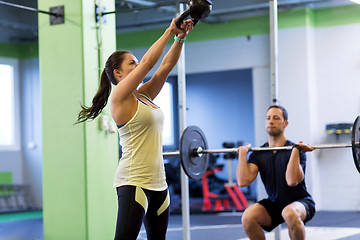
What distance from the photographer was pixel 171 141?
9.45m

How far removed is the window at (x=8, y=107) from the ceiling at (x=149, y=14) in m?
0.59

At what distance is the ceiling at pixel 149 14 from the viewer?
6.89 m

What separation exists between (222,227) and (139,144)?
375cm

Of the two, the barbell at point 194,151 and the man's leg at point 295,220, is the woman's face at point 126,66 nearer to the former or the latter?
the barbell at point 194,151

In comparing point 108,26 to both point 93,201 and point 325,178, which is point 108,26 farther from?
point 325,178

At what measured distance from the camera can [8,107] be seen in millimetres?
8547

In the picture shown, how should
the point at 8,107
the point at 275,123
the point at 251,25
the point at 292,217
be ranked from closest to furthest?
the point at 292,217
the point at 275,123
the point at 251,25
the point at 8,107

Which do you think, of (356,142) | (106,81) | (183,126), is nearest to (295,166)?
(356,142)

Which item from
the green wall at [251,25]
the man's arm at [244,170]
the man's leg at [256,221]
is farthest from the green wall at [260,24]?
the man's leg at [256,221]

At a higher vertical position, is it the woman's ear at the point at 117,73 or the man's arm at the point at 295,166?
the woman's ear at the point at 117,73

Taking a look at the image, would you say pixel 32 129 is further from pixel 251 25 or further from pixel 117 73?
pixel 117 73

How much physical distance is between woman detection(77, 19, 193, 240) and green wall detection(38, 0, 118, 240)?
6.12ft

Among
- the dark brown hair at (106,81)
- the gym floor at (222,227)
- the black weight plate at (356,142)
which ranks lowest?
the gym floor at (222,227)

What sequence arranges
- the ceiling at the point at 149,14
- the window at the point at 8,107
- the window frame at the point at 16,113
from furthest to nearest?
the window frame at the point at 16,113
the window at the point at 8,107
the ceiling at the point at 149,14
